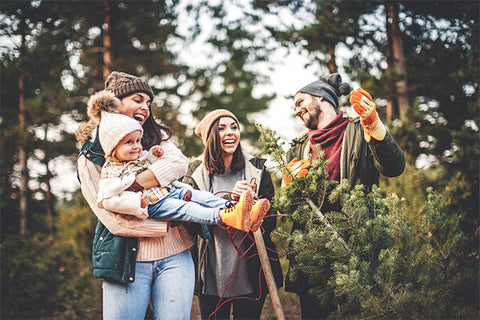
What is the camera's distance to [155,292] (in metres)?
2.20

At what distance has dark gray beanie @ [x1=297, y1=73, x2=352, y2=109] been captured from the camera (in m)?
3.00

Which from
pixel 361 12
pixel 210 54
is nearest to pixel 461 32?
pixel 361 12

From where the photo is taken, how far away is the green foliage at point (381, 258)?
1979mm

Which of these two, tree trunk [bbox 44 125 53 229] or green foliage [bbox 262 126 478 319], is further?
tree trunk [bbox 44 125 53 229]

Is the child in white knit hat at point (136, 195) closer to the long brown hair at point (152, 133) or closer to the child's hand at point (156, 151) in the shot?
the child's hand at point (156, 151)

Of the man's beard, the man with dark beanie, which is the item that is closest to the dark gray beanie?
the man with dark beanie

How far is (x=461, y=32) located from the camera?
20.7 feet

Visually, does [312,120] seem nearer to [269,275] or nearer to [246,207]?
[246,207]

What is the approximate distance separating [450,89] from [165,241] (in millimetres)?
6419

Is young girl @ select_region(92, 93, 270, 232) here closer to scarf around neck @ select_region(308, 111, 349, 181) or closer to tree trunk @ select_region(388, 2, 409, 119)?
scarf around neck @ select_region(308, 111, 349, 181)

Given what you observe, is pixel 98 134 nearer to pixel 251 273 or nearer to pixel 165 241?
pixel 165 241

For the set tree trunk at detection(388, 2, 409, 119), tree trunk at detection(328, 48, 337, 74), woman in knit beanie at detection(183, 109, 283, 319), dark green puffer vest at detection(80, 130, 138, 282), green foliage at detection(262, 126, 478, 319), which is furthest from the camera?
tree trunk at detection(328, 48, 337, 74)

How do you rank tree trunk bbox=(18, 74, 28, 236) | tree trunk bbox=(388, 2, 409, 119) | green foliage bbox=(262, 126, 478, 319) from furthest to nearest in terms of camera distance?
tree trunk bbox=(18, 74, 28, 236)
tree trunk bbox=(388, 2, 409, 119)
green foliage bbox=(262, 126, 478, 319)

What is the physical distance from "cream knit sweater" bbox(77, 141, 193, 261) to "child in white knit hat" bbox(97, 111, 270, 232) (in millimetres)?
71
